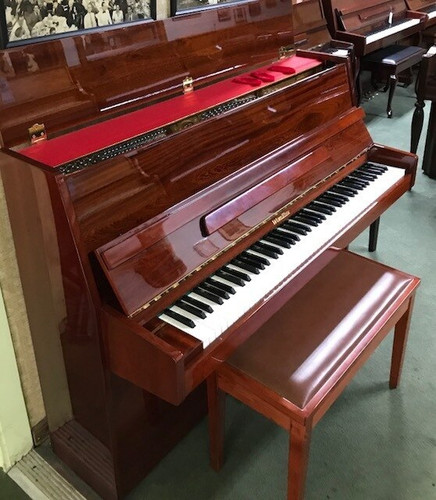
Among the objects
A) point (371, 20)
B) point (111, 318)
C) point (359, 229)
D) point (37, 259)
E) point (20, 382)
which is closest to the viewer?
point (111, 318)

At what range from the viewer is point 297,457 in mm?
1320

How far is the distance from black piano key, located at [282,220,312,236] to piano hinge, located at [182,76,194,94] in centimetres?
48

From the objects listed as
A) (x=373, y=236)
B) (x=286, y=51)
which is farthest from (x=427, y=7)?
(x=286, y=51)

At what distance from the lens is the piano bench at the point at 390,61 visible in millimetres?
3973

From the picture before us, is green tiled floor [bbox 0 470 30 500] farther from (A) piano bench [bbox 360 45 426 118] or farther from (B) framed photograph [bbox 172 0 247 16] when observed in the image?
(A) piano bench [bbox 360 45 426 118]

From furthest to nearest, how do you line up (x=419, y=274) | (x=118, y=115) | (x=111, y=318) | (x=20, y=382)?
(x=419, y=274)
(x=20, y=382)
(x=118, y=115)
(x=111, y=318)

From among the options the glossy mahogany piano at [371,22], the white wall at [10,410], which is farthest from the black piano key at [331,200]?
the glossy mahogany piano at [371,22]

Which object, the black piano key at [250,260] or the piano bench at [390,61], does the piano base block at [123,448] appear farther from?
the piano bench at [390,61]

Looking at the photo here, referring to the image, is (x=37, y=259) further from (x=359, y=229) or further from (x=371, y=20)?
(x=371, y=20)

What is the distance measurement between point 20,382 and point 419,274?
1757 mm

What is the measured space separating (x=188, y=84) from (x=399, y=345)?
1048 mm

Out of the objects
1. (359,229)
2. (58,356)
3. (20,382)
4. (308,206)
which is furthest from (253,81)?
(20,382)

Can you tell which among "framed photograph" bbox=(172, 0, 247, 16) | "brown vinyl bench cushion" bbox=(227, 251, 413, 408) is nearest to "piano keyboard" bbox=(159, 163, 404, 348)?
"brown vinyl bench cushion" bbox=(227, 251, 413, 408)

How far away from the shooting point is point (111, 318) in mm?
1160
